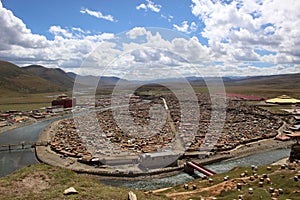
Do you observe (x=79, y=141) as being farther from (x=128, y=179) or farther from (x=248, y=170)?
(x=248, y=170)

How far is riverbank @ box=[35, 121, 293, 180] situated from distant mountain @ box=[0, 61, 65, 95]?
98.9 m

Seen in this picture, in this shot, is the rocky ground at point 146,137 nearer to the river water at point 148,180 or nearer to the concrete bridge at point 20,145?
the concrete bridge at point 20,145

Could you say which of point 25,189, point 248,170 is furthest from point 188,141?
point 25,189

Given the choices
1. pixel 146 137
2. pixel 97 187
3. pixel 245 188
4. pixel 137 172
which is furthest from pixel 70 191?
pixel 146 137

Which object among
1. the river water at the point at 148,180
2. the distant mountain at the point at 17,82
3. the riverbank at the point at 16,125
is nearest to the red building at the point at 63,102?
the riverbank at the point at 16,125

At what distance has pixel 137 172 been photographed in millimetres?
22516

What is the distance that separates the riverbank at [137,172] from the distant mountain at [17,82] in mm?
98932

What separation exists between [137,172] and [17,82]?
430ft

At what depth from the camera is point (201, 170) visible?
21438mm

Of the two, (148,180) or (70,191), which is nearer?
(70,191)

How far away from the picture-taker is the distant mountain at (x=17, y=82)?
408ft

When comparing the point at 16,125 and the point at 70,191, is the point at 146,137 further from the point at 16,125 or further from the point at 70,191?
the point at 16,125

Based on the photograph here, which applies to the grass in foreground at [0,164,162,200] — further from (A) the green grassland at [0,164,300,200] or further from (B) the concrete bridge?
(B) the concrete bridge

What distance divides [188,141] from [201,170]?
1081cm
